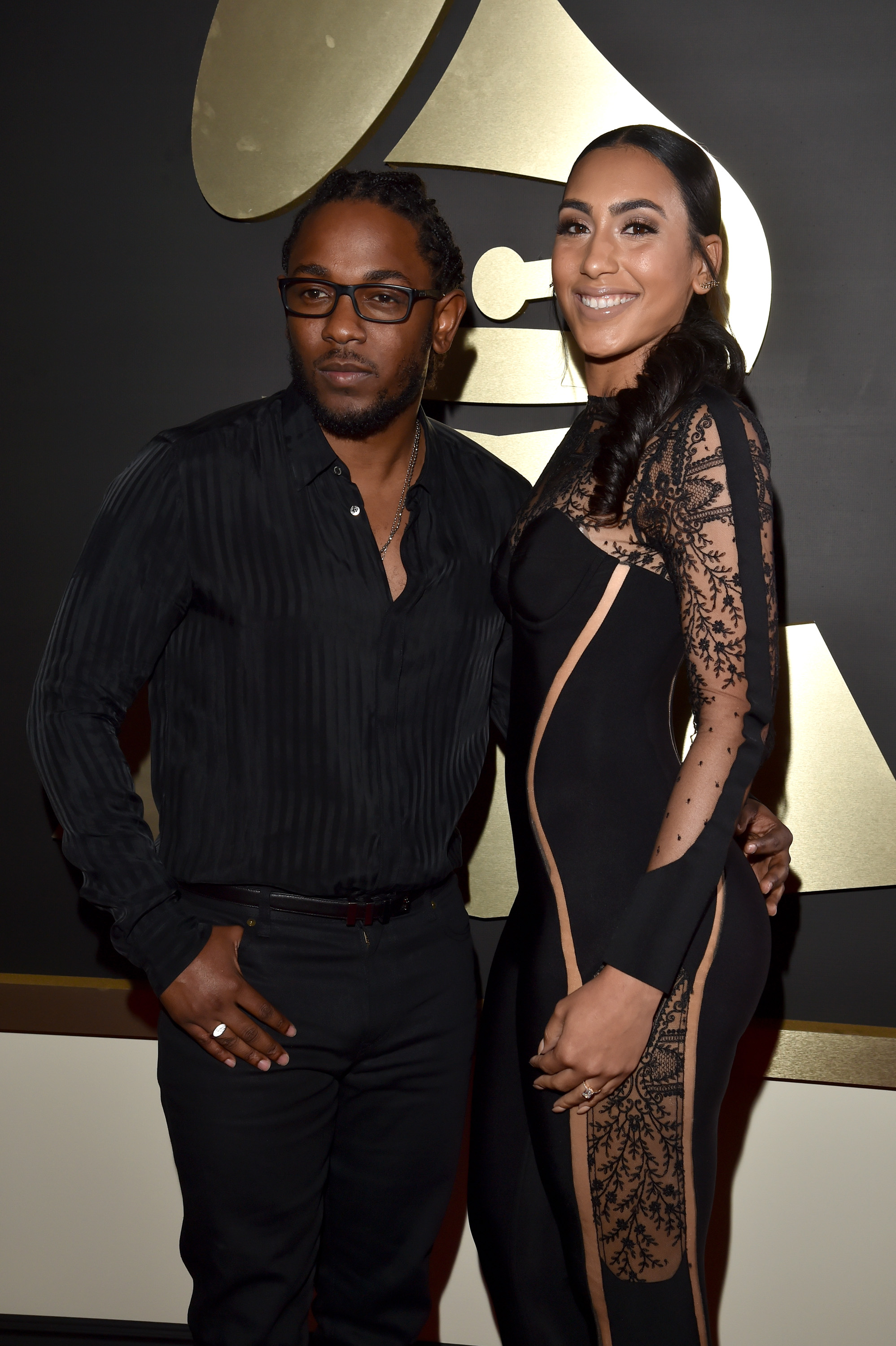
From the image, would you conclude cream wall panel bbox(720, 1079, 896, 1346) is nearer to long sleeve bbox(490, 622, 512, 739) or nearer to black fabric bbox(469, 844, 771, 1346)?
black fabric bbox(469, 844, 771, 1346)

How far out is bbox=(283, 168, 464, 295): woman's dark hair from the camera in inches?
72.7

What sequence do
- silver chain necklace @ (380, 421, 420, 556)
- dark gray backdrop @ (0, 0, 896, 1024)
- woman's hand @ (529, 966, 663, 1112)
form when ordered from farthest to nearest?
dark gray backdrop @ (0, 0, 896, 1024)
silver chain necklace @ (380, 421, 420, 556)
woman's hand @ (529, 966, 663, 1112)

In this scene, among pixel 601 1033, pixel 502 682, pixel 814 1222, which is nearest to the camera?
pixel 601 1033

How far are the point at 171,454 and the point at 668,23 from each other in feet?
4.48

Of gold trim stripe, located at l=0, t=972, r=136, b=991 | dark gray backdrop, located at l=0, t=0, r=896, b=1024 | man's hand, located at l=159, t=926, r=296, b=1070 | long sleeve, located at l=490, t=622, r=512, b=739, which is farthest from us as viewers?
gold trim stripe, located at l=0, t=972, r=136, b=991

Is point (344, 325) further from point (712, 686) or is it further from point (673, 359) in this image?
point (712, 686)

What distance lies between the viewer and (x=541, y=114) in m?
2.20

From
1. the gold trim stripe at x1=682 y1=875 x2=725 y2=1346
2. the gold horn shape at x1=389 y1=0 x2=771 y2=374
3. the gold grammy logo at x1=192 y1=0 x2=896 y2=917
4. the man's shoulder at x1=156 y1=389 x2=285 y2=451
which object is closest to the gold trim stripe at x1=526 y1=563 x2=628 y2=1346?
the gold trim stripe at x1=682 y1=875 x2=725 y2=1346

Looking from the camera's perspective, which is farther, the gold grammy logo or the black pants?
the gold grammy logo

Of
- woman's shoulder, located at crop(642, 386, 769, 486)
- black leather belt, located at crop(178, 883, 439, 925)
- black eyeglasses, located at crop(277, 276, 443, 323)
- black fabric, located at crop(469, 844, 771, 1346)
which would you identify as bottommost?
black fabric, located at crop(469, 844, 771, 1346)

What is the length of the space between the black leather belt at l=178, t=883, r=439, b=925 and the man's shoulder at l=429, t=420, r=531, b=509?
2.62ft

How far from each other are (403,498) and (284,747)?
1.66 ft

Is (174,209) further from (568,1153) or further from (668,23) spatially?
(568,1153)

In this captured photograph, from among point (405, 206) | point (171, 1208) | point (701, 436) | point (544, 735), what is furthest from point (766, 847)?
point (171, 1208)
